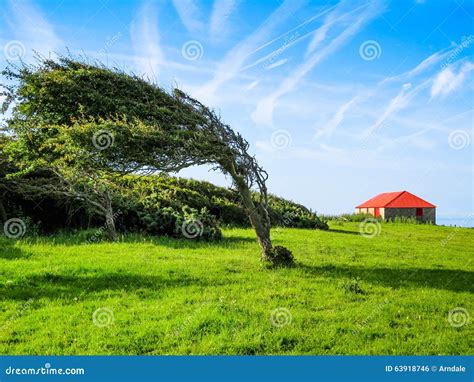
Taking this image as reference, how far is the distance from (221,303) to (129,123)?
605 centimetres

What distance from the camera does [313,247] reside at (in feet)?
70.4

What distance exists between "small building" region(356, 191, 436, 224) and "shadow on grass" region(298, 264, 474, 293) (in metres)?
31.7

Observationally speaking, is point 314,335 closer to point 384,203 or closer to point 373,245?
point 373,245

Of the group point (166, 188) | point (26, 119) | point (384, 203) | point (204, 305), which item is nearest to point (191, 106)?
point (26, 119)

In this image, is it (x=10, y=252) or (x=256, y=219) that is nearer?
(x=256, y=219)

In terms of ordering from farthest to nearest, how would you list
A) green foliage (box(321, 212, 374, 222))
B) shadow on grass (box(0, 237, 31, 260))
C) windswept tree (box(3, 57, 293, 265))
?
1. green foliage (box(321, 212, 374, 222))
2. shadow on grass (box(0, 237, 31, 260))
3. windswept tree (box(3, 57, 293, 265))

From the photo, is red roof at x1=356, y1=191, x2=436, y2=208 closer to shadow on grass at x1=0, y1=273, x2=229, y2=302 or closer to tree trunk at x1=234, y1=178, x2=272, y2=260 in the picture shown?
tree trunk at x1=234, y1=178, x2=272, y2=260

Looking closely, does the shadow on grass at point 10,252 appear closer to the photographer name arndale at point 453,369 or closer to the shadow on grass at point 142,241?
the shadow on grass at point 142,241

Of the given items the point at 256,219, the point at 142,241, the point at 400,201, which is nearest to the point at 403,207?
the point at 400,201

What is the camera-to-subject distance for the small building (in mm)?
47841

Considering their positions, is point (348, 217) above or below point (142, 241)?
above

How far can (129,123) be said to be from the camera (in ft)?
44.9

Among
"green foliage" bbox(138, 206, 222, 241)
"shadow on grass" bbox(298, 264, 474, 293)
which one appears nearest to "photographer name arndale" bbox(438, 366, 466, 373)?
"shadow on grass" bbox(298, 264, 474, 293)

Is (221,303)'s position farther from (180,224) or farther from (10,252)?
(180,224)
